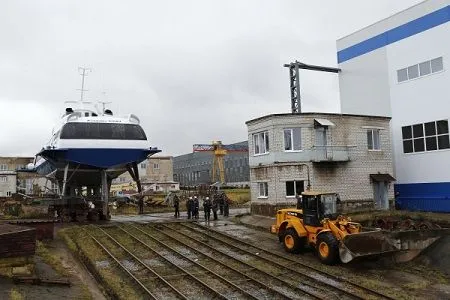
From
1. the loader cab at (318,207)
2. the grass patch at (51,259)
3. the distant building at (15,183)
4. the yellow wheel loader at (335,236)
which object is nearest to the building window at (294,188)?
the yellow wheel loader at (335,236)

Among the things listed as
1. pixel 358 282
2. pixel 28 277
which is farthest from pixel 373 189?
pixel 28 277

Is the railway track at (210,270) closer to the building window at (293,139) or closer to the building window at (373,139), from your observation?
the building window at (293,139)

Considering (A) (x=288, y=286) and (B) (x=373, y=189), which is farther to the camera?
(B) (x=373, y=189)

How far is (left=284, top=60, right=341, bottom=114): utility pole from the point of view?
34062mm

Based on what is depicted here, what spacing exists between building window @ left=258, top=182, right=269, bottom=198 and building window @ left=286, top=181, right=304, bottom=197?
1.36m

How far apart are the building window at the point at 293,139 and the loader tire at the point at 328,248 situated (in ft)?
30.5

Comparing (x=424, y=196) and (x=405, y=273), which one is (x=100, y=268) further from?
(x=424, y=196)

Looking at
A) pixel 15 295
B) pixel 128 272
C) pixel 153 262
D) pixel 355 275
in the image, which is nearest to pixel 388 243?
pixel 355 275

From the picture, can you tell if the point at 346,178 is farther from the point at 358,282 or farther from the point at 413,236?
the point at 358,282

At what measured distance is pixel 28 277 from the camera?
11297 mm

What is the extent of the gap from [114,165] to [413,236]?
54.4 feet

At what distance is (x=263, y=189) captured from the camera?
977 inches

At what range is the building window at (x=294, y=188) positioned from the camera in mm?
23406

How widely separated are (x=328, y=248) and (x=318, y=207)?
151cm
